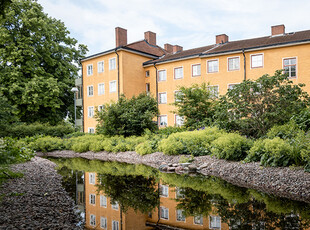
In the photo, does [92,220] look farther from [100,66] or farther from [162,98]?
[100,66]

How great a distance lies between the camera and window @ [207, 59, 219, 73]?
94.5 ft

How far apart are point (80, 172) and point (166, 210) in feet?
24.9

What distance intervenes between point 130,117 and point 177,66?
12.1m

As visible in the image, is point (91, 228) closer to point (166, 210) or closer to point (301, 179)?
point (166, 210)

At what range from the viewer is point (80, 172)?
1382cm

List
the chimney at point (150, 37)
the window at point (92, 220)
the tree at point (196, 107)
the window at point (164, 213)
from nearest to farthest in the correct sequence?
the window at point (92, 220)
the window at point (164, 213)
the tree at point (196, 107)
the chimney at point (150, 37)

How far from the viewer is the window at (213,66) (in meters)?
28.8

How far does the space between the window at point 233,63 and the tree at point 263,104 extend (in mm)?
14174

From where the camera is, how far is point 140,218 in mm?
6703

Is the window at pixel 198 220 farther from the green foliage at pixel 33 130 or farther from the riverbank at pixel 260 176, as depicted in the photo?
the green foliage at pixel 33 130

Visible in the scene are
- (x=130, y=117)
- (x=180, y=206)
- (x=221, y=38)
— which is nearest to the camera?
(x=180, y=206)

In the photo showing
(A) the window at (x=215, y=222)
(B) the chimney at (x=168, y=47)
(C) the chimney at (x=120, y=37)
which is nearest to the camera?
(A) the window at (x=215, y=222)

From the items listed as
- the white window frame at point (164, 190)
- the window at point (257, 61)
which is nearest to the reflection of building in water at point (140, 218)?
the white window frame at point (164, 190)

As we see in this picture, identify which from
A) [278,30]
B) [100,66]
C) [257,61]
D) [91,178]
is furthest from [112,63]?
[91,178]
